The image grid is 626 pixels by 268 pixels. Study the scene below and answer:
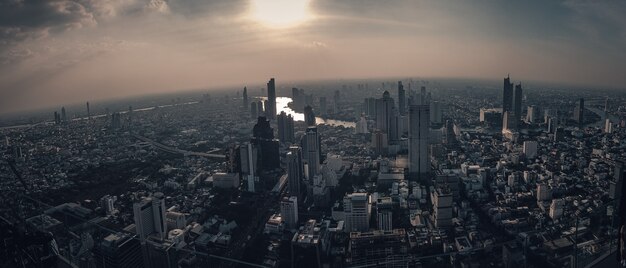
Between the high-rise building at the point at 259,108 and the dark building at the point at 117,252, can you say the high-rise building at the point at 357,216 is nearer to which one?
the dark building at the point at 117,252

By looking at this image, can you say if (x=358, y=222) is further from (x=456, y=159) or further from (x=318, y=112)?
(x=318, y=112)

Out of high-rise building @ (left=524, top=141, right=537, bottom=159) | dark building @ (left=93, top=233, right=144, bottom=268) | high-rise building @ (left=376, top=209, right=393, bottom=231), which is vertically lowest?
high-rise building @ (left=376, top=209, right=393, bottom=231)

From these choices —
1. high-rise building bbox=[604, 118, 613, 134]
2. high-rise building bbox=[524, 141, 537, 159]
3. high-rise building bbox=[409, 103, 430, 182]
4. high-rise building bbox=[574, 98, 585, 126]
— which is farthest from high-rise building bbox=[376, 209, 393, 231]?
high-rise building bbox=[574, 98, 585, 126]

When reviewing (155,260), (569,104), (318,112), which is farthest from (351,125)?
(155,260)

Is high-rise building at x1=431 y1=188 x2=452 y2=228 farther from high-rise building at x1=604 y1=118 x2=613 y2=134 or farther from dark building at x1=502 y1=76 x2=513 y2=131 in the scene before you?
dark building at x1=502 y1=76 x2=513 y2=131

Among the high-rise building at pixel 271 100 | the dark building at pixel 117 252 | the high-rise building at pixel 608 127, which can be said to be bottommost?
the high-rise building at pixel 608 127

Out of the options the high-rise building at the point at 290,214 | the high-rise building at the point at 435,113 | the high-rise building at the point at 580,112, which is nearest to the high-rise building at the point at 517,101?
the high-rise building at the point at 580,112
